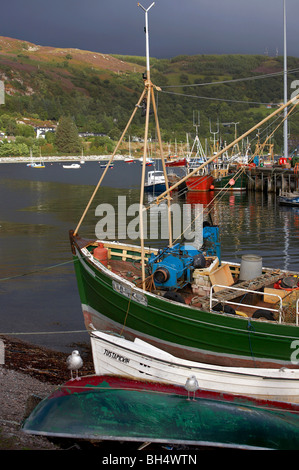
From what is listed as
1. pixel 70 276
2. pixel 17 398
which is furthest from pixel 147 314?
pixel 70 276

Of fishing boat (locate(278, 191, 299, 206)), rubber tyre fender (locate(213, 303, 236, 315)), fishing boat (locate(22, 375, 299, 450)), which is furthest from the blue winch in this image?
fishing boat (locate(278, 191, 299, 206))

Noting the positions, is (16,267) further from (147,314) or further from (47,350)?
(147,314)

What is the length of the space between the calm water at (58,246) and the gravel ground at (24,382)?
87 centimetres

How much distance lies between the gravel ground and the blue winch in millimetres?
3297

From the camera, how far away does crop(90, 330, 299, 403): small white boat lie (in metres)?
9.56

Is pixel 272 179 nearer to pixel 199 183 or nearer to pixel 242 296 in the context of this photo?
pixel 199 183

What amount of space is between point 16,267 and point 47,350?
1166 centimetres

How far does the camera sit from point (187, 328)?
1115cm

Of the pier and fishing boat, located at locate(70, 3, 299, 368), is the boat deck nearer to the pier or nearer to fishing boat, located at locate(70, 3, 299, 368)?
fishing boat, located at locate(70, 3, 299, 368)

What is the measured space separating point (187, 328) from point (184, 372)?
1.32 meters

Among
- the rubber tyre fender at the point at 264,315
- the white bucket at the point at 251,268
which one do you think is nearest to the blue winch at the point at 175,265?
the white bucket at the point at 251,268

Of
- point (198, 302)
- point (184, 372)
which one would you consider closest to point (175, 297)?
point (198, 302)

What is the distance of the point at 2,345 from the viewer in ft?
45.3

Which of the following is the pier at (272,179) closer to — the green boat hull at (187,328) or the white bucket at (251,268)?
the white bucket at (251,268)
